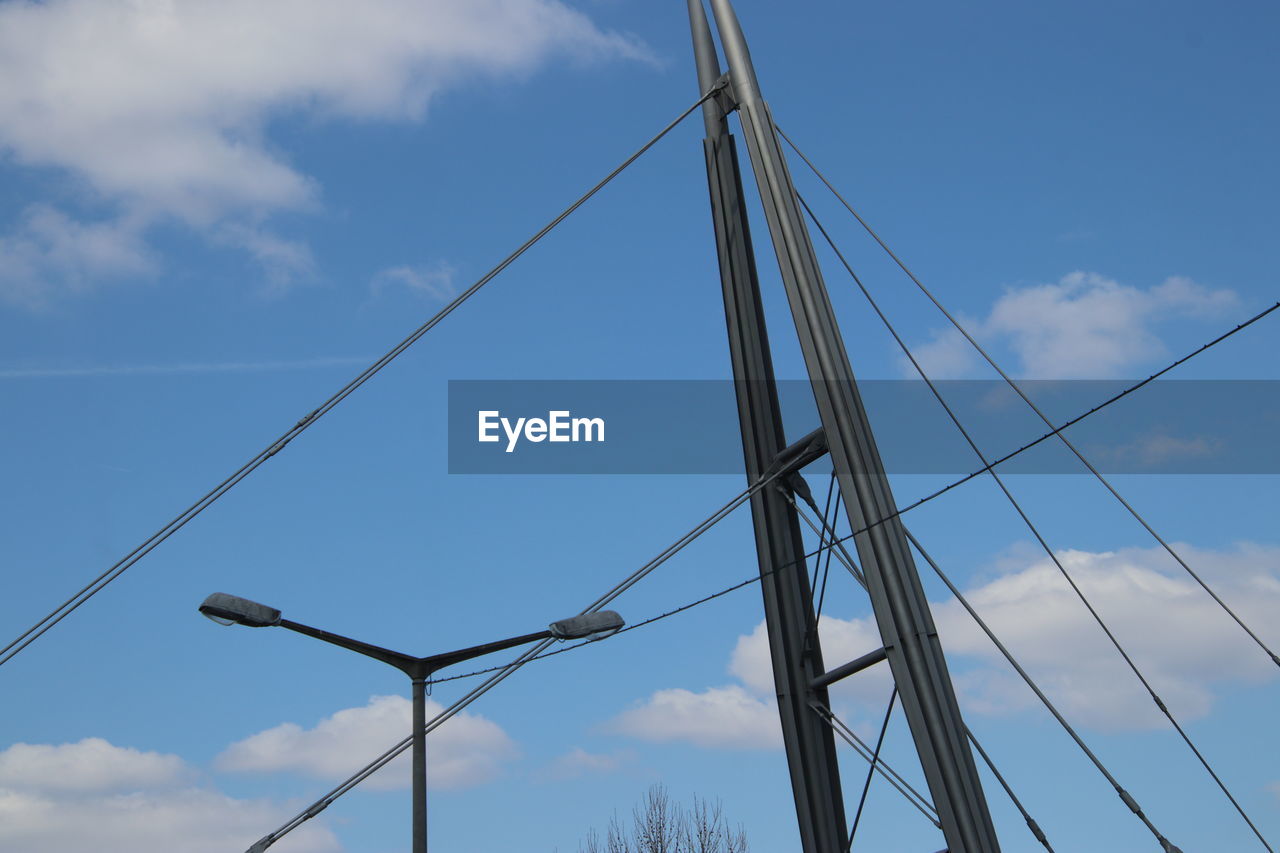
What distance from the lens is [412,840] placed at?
518 inches

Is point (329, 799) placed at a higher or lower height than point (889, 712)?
lower

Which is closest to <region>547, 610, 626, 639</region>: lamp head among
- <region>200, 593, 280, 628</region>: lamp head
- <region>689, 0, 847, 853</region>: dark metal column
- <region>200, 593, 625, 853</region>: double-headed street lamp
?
<region>200, 593, 625, 853</region>: double-headed street lamp

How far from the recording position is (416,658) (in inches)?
543

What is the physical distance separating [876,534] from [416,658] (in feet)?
16.3

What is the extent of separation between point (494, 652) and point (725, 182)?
8.11 meters

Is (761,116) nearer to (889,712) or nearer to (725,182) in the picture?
(725,182)

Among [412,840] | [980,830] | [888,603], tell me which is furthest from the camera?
[888,603]

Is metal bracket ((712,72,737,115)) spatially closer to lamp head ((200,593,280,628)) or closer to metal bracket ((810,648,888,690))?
metal bracket ((810,648,888,690))

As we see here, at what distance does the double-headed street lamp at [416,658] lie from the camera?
12820 millimetres

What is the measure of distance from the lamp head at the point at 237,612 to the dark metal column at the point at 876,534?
242 inches

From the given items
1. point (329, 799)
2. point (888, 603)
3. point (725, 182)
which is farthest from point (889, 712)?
point (725, 182)

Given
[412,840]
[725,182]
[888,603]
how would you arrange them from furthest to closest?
1. [725,182]
2. [888,603]
3. [412,840]

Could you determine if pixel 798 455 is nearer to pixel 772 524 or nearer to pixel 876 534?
pixel 772 524

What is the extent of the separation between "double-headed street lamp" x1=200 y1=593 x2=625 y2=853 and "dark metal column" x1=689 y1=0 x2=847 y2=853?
3941mm
